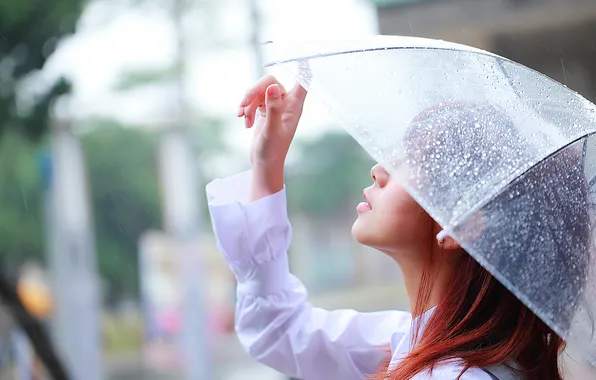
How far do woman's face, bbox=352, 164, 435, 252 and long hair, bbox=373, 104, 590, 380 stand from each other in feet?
0.15

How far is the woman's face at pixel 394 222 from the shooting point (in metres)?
0.90

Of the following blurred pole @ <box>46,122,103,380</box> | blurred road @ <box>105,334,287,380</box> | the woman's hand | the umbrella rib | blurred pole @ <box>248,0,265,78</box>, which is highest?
blurred pole @ <box>248,0,265,78</box>

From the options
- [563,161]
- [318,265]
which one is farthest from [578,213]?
[318,265]

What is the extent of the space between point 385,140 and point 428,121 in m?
0.07

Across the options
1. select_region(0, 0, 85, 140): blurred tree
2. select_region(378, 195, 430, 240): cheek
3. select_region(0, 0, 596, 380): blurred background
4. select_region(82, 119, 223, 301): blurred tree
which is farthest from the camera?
select_region(82, 119, 223, 301): blurred tree

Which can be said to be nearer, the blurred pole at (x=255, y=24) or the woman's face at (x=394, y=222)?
the woman's face at (x=394, y=222)

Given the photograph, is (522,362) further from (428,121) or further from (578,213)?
(428,121)

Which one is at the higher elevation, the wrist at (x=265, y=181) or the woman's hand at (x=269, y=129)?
the woman's hand at (x=269, y=129)

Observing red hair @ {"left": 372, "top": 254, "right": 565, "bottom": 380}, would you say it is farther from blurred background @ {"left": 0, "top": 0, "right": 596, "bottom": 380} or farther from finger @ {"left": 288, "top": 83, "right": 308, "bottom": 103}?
blurred background @ {"left": 0, "top": 0, "right": 596, "bottom": 380}

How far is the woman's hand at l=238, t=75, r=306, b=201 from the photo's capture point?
102 centimetres

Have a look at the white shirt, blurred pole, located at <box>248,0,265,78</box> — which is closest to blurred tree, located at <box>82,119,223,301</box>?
blurred pole, located at <box>248,0,265,78</box>

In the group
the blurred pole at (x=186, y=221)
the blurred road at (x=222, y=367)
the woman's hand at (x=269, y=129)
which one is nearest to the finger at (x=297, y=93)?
the woman's hand at (x=269, y=129)

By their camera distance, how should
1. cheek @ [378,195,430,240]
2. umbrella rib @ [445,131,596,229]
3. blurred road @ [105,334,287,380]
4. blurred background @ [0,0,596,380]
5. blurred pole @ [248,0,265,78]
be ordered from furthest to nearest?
blurred road @ [105,334,287,380]
blurred background @ [0,0,596,380]
blurred pole @ [248,0,265,78]
cheek @ [378,195,430,240]
umbrella rib @ [445,131,596,229]

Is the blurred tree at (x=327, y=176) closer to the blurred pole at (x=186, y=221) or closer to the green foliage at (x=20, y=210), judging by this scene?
the blurred pole at (x=186, y=221)
